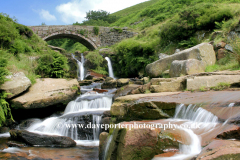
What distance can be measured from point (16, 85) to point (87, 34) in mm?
21337

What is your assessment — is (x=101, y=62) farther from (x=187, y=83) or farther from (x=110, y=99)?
(x=187, y=83)

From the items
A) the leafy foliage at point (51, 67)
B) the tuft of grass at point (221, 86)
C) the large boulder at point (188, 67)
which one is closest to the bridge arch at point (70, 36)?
the leafy foliage at point (51, 67)

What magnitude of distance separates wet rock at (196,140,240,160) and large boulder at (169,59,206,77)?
212 inches

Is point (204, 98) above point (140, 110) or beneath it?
above

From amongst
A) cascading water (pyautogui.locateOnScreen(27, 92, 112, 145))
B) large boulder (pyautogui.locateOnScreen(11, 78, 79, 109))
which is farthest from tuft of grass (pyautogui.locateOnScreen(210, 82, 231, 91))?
large boulder (pyautogui.locateOnScreen(11, 78, 79, 109))

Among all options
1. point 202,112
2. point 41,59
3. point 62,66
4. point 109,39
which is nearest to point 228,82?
point 202,112

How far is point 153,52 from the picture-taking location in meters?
15.6

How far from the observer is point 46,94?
8.27 metres

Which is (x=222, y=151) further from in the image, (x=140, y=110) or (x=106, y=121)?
(x=106, y=121)

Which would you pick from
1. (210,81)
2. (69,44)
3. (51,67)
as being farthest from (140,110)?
(69,44)

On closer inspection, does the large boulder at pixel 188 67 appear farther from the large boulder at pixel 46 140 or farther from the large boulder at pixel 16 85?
the large boulder at pixel 16 85

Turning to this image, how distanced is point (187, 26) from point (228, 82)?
27.8ft

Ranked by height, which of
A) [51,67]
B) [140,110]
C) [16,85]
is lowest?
[140,110]

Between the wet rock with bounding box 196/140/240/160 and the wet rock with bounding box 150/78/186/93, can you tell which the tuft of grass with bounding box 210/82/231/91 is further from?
the wet rock with bounding box 196/140/240/160
